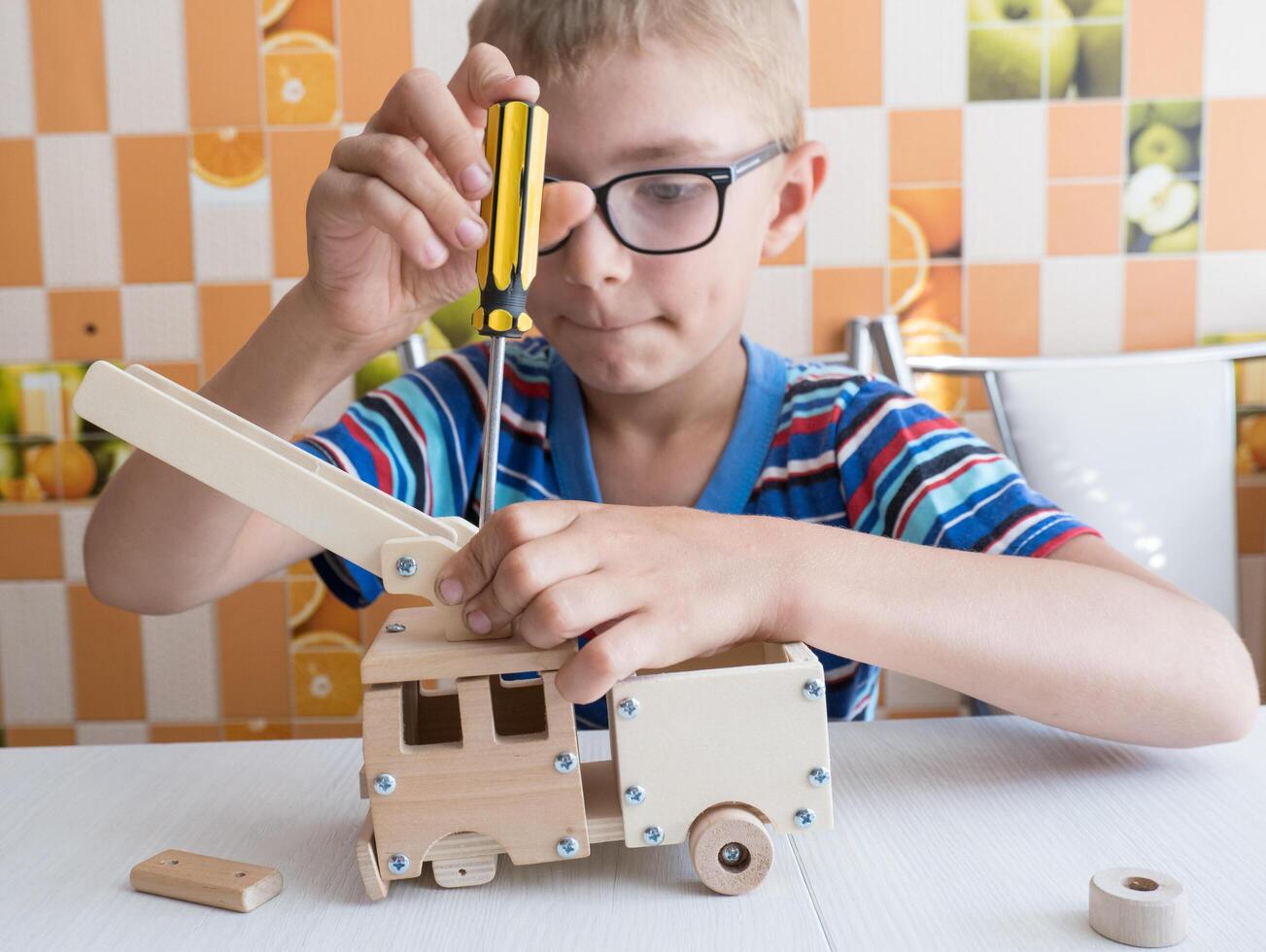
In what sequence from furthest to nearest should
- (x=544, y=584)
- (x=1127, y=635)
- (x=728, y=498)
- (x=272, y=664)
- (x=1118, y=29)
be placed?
(x=272, y=664) → (x=1118, y=29) → (x=728, y=498) → (x=1127, y=635) → (x=544, y=584)

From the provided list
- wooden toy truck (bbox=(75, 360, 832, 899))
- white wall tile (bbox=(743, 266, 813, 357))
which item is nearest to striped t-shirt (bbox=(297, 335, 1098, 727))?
wooden toy truck (bbox=(75, 360, 832, 899))

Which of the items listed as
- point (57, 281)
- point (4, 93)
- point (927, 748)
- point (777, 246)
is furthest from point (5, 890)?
point (4, 93)

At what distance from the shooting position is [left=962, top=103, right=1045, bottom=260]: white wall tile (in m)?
1.58

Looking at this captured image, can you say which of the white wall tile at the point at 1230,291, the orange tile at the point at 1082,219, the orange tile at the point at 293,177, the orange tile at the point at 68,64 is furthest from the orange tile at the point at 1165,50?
the orange tile at the point at 68,64

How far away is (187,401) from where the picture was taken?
55 cm

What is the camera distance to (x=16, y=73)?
5.24 ft

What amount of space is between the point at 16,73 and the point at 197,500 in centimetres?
115

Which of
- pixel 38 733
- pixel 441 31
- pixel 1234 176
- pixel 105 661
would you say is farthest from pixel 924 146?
pixel 38 733

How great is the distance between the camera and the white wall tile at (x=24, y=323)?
5.38 feet

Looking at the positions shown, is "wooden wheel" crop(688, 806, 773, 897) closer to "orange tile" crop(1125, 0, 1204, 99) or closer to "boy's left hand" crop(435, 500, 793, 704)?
"boy's left hand" crop(435, 500, 793, 704)

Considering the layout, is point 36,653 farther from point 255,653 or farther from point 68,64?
point 68,64

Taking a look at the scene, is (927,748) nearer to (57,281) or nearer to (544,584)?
(544,584)

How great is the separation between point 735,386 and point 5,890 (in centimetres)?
68

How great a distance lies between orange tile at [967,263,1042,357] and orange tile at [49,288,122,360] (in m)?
1.24
